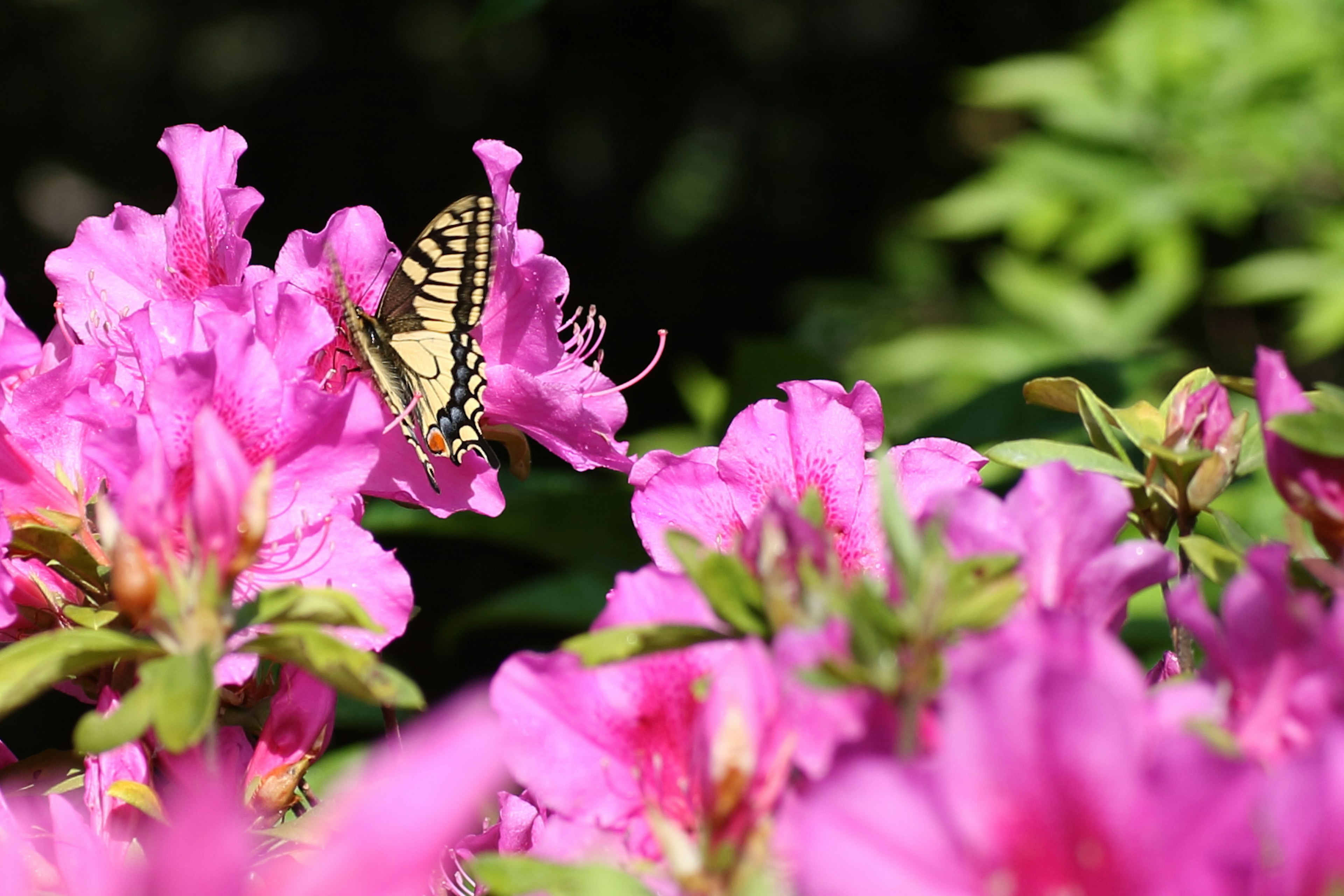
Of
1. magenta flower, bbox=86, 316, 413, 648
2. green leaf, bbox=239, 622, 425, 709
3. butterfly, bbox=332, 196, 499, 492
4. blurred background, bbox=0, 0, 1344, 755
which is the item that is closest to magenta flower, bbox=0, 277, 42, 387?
magenta flower, bbox=86, 316, 413, 648

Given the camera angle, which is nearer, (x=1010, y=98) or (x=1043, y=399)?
(x=1043, y=399)

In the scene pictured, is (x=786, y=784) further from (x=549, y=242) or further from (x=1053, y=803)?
(x=549, y=242)

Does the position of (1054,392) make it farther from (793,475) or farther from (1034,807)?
(1034,807)

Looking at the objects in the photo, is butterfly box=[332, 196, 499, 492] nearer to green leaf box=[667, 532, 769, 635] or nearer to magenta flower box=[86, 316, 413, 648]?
magenta flower box=[86, 316, 413, 648]

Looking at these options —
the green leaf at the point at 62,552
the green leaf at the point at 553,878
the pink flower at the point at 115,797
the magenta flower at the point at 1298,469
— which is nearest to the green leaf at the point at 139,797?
the pink flower at the point at 115,797

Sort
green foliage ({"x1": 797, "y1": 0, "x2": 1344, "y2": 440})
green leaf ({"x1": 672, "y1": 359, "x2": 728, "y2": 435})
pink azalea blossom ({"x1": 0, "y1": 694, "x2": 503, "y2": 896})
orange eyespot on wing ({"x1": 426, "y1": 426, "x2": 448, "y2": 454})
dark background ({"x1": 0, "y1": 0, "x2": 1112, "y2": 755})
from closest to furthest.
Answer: pink azalea blossom ({"x1": 0, "y1": 694, "x2": 503, "y2": 896}) < orange eyespot on wing ({"x1": 426, "y1": 426, "x2": 448, "y2": 454}) < green leaf ({"x1": 672, "y1": 359, "x2": 728, "y2": 435}) < green foliage ({"x1": 797, "y1": 0, "x2": 1344, "y2": 440}) < dark background ({"x1": 0, "y1": 0, "x2": 1112, "y2": 755})

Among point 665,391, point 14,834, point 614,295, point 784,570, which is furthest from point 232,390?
point 614,295

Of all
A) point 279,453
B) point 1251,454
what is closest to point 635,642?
point 279,453
